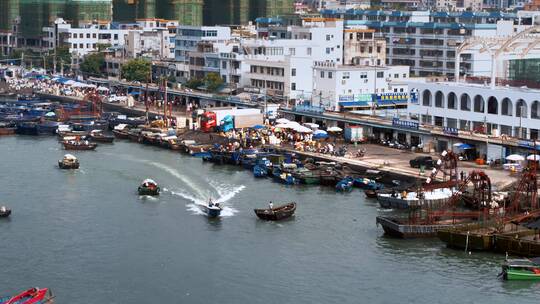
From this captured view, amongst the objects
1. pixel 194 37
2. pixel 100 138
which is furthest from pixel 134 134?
pixel 194 37

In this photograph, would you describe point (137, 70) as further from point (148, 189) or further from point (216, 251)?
point (216, 251)

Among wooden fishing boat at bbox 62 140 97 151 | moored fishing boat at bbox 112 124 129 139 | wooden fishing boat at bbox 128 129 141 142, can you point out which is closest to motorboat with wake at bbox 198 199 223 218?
wooden fishing boat at bbox 62 140 97 151

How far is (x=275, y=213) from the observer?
21.4 m

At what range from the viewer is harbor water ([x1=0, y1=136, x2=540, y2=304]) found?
55.8 ft

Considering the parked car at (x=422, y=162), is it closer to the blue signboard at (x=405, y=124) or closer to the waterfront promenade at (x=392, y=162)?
the waterfront promenade at (x=392, y=162)

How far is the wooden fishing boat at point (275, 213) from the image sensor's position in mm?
21375

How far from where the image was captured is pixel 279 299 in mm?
16688

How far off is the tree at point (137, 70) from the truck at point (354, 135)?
1574 cm

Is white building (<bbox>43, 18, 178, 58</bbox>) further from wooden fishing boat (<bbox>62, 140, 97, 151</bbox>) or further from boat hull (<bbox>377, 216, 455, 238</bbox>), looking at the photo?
boat hull (<bbox>377, 216, 455, 238</bbox>)

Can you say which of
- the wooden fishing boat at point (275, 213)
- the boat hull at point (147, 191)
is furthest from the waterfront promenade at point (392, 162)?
the boat hull at point (147, 191)

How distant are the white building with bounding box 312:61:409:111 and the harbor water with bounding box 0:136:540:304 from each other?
9.38m

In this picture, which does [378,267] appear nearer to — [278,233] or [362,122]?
[278,233]

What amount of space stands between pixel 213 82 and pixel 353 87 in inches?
273

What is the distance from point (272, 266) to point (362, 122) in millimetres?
13205
